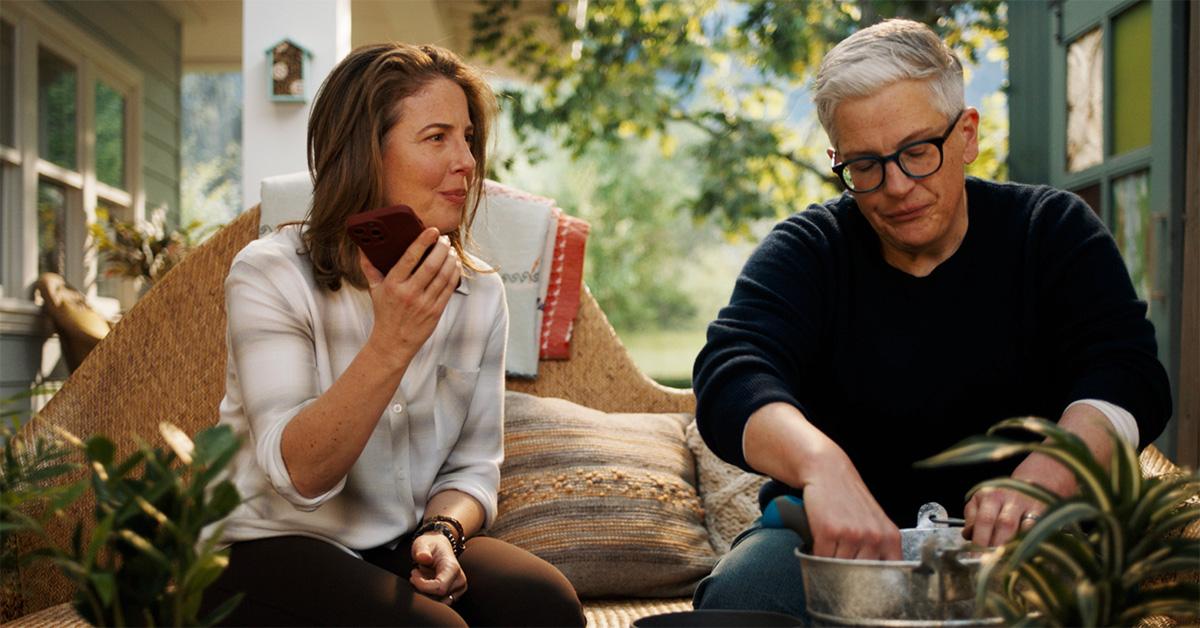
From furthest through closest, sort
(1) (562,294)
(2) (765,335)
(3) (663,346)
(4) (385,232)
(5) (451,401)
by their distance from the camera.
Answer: (3) (663,346) < (1) (562,294) < (5) (451,401) < (2) (765,335) < (4) (385,232)

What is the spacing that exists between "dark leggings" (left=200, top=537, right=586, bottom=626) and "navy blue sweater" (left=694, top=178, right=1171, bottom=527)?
1.35ft

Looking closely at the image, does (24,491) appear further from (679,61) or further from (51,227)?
(679,61)

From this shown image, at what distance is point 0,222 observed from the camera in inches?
215

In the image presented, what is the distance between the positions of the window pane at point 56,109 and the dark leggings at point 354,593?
487 centimetres

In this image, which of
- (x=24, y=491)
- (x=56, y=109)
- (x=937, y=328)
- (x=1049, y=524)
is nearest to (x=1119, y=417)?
(x=937, y=328)

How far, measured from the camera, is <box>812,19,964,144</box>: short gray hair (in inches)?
67.1

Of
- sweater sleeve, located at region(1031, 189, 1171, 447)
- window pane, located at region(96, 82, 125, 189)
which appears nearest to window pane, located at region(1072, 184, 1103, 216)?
sweater sleeve, located at region(1031, 189, 1171, 447)

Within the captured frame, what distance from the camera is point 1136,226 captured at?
3844 mm

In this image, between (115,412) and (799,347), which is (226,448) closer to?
(799,347)

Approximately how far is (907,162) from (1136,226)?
97.0 inches

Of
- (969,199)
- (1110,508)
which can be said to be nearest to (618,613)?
(969,199)

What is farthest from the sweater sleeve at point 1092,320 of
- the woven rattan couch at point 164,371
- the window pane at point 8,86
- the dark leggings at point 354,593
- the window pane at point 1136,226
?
the window pane at point 8,86

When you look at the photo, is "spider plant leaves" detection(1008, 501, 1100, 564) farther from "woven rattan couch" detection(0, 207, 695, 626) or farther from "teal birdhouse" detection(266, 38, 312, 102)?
"teal birdhouse" detection(266, 38, 312, 102)

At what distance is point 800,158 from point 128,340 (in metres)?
7.42
